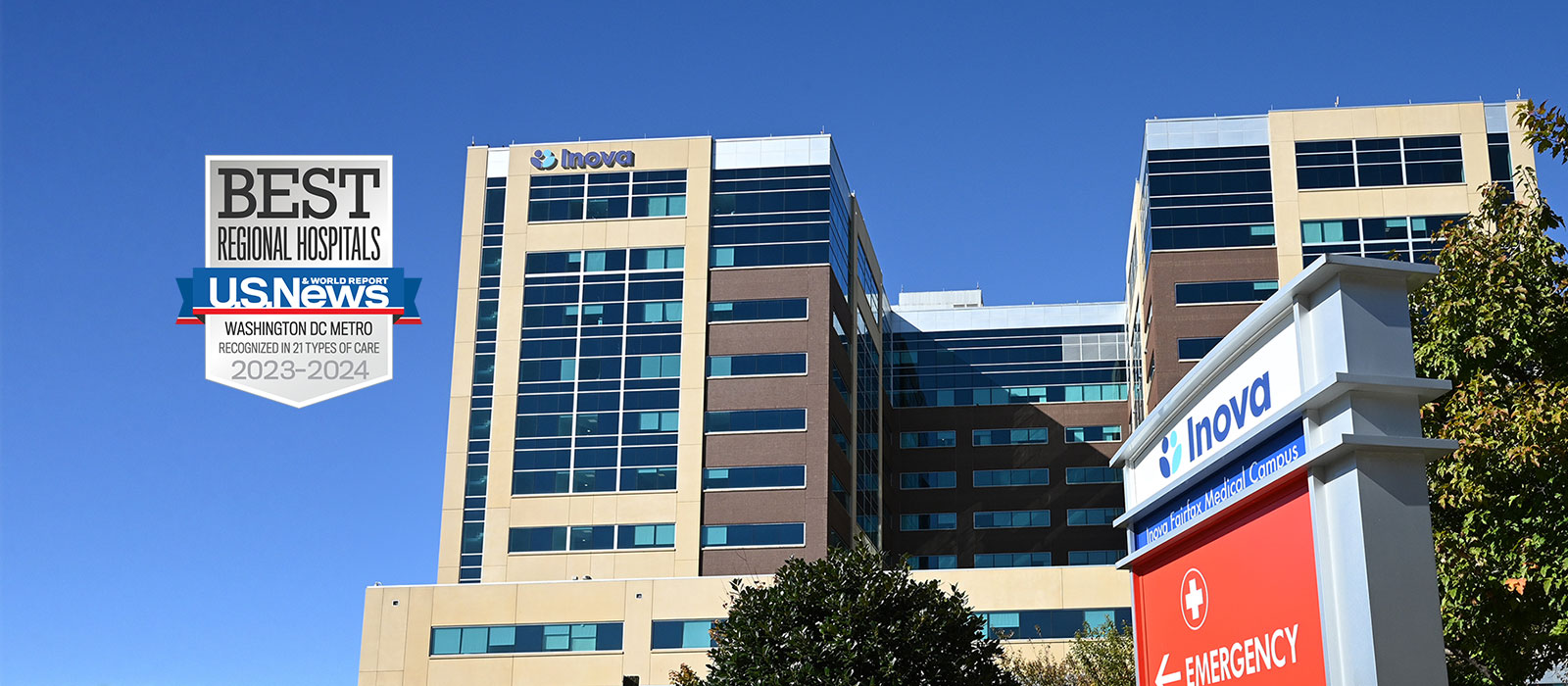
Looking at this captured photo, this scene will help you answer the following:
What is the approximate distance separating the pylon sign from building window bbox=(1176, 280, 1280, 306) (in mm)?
58429

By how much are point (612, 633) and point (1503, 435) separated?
5048 cm

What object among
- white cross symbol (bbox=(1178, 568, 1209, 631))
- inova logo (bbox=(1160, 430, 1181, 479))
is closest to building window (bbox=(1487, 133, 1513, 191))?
inova logo (bbox=(1160, 430, 1181, 479))

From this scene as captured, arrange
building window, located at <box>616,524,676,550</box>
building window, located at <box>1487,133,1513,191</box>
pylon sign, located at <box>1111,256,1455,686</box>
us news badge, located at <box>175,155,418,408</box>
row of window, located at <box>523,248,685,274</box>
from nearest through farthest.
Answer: pylon sign, located at <box>1111,256,1455,686</box> → us news badge, located at <box>175,155,418,408</box> → building window, located at <box>616,524,676,550</box> → building window, located at <box>1487,133,1513,191</box> → row of window, located at <box>523,248,685,274</box>

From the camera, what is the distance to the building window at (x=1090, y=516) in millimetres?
82438

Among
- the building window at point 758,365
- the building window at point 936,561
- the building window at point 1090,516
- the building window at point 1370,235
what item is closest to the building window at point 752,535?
the building window at point 758,365

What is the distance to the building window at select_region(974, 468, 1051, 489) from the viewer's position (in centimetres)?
8494

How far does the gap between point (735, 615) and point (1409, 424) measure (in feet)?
58.4

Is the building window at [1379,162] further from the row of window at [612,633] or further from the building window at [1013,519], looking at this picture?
the building window at [1013,519]

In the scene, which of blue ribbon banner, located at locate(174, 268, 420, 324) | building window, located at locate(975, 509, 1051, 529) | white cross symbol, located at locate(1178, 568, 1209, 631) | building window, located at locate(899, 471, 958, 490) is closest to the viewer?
white cross symbol, located at locate(1178, 568, 1209, 631)

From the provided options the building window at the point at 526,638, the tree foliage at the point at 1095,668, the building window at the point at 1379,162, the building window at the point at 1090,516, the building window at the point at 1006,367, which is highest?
the building window at the point at 1379,162

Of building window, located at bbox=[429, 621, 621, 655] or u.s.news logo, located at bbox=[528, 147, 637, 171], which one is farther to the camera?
u.s.news logo, located at bbox=[528, 147, 637, 171]

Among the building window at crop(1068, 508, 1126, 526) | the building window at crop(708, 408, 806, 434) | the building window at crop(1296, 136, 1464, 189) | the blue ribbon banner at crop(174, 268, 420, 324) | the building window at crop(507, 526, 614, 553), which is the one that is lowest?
the building window at crop(507, 526, 614, 553)

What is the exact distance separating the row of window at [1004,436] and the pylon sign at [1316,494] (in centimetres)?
7738

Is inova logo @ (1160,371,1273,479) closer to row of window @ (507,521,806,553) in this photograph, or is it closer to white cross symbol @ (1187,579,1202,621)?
white cross symbol @ (1187,579,1202,621)
